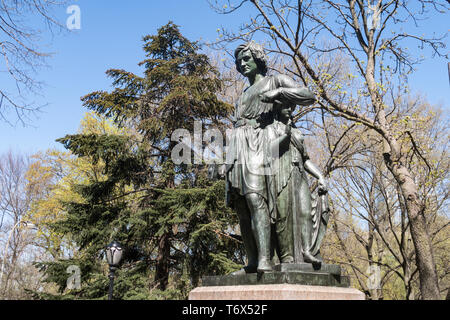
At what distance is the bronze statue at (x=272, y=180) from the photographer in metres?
4.27

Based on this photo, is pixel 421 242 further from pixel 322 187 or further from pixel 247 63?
pixel 247 63

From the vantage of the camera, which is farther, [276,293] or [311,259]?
[311,259]

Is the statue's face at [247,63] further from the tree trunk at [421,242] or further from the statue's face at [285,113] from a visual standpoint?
the tree trunk at [421,242]

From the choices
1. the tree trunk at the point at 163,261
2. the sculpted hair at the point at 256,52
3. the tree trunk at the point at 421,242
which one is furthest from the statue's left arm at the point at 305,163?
the tree trunk at the point at 163,261

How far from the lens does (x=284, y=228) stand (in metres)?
4.32

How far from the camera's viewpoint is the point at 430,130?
1953cm

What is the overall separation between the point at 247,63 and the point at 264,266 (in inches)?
90.4

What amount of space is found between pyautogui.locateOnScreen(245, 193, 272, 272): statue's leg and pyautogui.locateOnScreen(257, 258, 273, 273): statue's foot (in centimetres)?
6

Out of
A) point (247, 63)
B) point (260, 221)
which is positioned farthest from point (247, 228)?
point (247, 63)

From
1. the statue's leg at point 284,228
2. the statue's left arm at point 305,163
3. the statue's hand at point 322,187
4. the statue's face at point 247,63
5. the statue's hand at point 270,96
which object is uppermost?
the statue's face at point 247,63

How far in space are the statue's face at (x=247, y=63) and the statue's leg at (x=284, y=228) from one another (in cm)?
148
